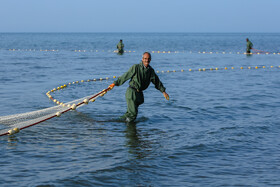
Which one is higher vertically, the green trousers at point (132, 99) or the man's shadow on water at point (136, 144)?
the green trousers at point (132, 99)

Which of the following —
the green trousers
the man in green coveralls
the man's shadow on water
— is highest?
the man in green coveralls

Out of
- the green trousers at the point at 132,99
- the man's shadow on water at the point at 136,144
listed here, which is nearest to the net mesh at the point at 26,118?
the green trousers at the point at 132,99

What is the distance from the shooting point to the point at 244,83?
20406 mm

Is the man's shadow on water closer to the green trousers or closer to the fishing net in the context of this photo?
the green trousers

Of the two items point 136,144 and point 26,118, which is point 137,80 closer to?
point 136,144

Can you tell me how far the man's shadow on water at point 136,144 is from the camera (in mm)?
8211

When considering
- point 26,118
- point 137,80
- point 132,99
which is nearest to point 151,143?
point 132,99

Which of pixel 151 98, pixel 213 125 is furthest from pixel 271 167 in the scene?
pixel 151 98

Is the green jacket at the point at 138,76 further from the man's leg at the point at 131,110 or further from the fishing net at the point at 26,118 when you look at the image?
the fishing net at the point at 26,118

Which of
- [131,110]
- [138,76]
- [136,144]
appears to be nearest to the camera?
[136,144]

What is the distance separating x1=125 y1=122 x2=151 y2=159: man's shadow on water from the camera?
8.21 m

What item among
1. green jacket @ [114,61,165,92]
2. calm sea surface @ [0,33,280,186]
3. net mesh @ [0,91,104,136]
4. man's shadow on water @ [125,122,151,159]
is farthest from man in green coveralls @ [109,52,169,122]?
net mesh @ [0,91,104,136]

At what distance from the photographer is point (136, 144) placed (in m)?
8.90

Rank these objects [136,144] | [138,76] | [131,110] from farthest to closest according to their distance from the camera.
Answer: [131,110] → [138,76] → [136,144]
